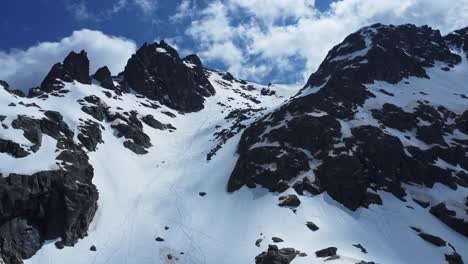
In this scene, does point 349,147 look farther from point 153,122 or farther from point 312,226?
point 153,122

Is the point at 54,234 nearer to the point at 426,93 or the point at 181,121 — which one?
the point at 181,121

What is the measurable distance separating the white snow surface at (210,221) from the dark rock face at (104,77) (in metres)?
43.9

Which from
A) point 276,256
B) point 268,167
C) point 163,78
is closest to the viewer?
point 276,256

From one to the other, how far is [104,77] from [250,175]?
80557mm

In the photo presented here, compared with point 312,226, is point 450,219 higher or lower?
higher

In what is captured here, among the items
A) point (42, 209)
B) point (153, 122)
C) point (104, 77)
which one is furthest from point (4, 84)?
point (42, 209)

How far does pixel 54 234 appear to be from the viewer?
82750 mm

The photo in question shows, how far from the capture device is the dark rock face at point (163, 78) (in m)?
177

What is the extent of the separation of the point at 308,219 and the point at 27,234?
148 ft

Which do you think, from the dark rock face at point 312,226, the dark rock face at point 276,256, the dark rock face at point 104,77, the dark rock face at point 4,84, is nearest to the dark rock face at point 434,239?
the dark rock face at point 312,226

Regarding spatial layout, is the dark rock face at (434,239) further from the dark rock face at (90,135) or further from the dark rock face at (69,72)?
the dark rock face at (69,72)

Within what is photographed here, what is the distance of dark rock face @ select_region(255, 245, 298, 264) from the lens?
73656mm

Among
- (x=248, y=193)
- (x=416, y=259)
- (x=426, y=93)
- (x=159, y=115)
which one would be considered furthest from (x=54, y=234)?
(x=426, y=93)

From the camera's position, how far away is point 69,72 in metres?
157
